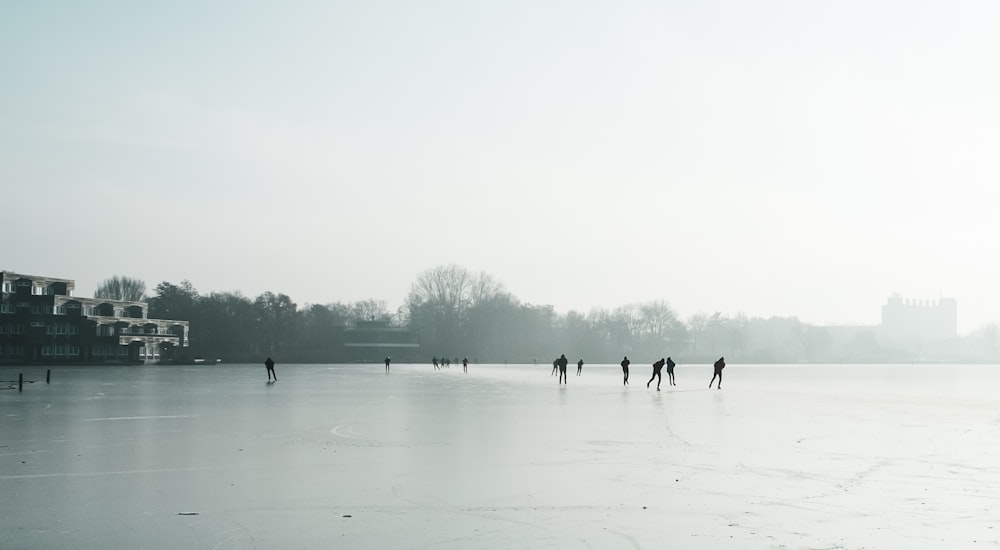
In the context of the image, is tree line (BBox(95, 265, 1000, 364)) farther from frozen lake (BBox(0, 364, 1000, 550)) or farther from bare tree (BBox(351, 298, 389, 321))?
frozen lake (BBox(0, 364, 1000, 550))

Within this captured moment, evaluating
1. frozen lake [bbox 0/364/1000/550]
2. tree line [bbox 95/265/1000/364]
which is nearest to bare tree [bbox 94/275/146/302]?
tree line [bbox 95/265/1000/364]

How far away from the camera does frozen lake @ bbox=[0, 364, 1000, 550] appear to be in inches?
338

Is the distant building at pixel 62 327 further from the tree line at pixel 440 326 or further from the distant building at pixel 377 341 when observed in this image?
the distant building at pixel 377 341

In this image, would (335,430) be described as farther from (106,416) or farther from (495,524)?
(495,524)

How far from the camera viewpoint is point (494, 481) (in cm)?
1200

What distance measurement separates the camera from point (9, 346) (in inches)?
3748

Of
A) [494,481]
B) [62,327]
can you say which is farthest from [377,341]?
[494,481]

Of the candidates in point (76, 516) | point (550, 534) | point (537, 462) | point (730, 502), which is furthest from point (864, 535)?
point (76, 516)

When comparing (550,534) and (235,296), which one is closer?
(550,534)

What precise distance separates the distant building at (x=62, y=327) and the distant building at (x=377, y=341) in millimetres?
48704

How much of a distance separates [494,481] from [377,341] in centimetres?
14982

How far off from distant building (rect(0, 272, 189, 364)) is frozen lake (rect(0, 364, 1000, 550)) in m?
83.5

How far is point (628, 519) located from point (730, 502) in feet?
5.66

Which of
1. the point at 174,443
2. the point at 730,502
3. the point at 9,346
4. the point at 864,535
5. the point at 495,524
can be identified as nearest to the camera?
the point at 864,535
